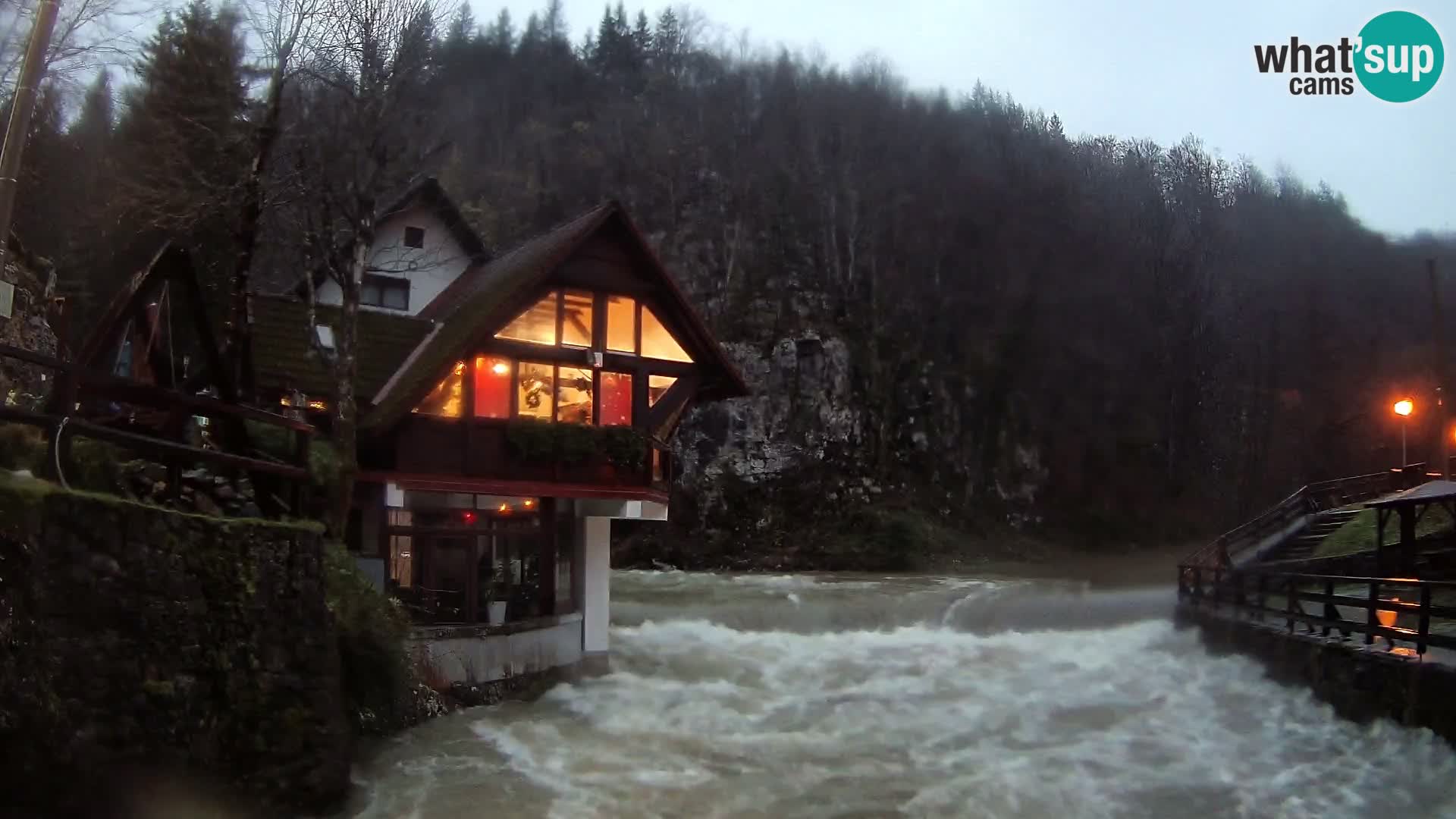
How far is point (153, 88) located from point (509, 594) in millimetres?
13056

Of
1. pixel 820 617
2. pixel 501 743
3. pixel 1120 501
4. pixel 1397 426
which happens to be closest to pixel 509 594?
pixel 501 743

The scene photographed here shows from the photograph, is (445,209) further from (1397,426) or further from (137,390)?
(1397,426)

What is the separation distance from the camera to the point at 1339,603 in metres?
16.8

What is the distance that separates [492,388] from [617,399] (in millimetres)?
2555

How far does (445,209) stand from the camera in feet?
80.7

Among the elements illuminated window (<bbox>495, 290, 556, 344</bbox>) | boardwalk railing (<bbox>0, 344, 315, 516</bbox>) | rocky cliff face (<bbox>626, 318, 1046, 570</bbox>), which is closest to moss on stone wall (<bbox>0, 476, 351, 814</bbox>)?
boardwalk railing (<bbox>0, 344, 315, 516</bbox>)

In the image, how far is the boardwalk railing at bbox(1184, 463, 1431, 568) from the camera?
33562 mm

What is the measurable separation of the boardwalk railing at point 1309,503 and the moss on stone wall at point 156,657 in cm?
2704

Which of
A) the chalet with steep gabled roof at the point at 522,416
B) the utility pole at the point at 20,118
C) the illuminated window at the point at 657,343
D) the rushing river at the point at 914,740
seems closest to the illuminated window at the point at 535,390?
the chalet with steep gabled roof at the point at 522,416

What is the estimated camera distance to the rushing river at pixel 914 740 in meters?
12.7

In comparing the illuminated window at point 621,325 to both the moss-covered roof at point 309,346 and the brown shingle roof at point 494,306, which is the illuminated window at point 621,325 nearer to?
the brown shingle roof at point 494,306

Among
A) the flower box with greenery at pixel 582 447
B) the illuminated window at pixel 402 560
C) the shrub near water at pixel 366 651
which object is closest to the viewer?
the shrub near water at pixel 366 651

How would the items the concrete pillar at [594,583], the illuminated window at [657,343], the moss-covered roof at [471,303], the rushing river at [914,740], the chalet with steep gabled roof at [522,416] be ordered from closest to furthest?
the rushing river at [914,740], the moss-covered roof at [471,303], the chalet with steep gabled roof at [522,416], the concrete pillar at [594,583], the illuminated window at [657,343]

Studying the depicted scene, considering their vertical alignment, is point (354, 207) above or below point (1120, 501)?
above
